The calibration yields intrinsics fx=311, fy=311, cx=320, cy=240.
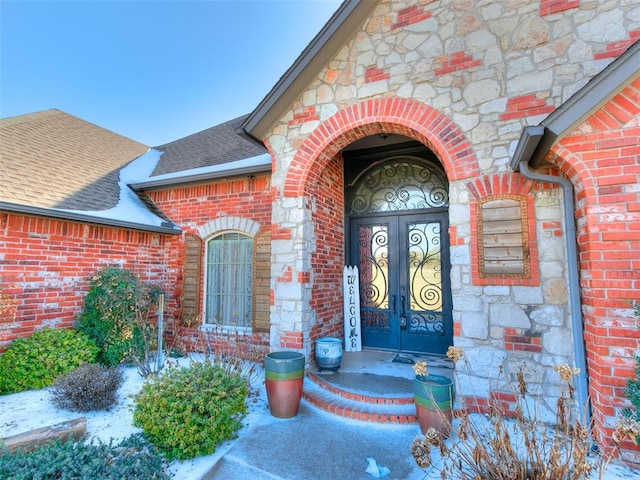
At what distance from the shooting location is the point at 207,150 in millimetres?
7848

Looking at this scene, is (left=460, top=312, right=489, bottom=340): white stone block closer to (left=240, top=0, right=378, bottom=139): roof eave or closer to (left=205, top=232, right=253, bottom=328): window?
(left=205, top=232, right=253, bottom=328): window

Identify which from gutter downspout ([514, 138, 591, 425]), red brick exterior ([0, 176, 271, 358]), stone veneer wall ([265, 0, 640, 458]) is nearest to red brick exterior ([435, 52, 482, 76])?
stone veneer wall ([265, 0, 640, 458])

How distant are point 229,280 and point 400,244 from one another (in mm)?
3391

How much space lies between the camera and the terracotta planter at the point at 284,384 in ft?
11.8

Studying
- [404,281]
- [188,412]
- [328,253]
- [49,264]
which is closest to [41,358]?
[49,264]

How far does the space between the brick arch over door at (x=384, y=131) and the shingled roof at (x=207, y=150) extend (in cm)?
187

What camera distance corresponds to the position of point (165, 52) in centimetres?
1023

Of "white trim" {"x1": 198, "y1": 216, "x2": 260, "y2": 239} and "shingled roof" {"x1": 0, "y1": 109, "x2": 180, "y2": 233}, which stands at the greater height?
"shingled roof" {"x1": 0, "y1": 109, "x2": 180, "y2": 233}

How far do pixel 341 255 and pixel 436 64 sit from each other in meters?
3.39

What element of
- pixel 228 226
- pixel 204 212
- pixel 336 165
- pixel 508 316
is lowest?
pixel 508 316

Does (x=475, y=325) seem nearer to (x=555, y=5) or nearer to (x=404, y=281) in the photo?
(x=404, y=281)

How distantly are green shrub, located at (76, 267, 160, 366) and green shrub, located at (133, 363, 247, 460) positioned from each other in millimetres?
2239

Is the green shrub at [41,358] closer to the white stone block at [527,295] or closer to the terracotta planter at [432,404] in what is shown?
the terracotta planter at [432,404]

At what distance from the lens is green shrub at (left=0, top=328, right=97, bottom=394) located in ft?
13.8
